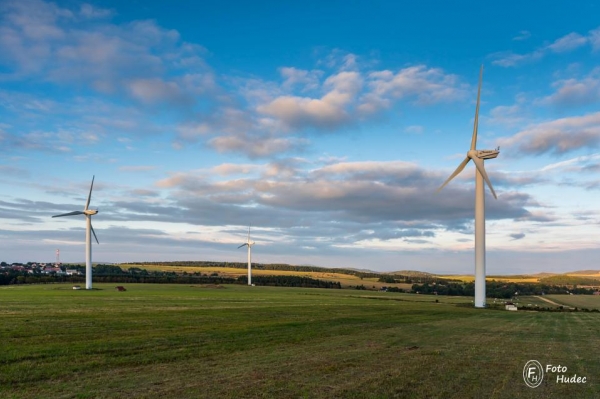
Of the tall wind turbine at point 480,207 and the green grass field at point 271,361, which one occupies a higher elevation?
the tall wind turbine at point 480,207

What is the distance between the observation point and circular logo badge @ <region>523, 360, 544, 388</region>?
17.7 m

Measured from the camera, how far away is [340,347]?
26047 millimetres

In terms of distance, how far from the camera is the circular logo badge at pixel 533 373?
58.2 ft

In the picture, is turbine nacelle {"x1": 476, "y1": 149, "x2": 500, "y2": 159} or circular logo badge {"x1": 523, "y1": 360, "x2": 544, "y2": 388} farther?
turbine nacelle {"x1": 476, "y1": 149, "x2": 500, "y2": 159}

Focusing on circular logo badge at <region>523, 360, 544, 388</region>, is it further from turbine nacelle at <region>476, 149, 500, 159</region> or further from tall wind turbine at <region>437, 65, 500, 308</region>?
turbine nacelle at <region>476, 149, 500, 159</region>

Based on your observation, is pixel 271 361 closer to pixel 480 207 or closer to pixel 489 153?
pixel 480 207

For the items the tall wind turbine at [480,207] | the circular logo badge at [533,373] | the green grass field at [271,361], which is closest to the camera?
the green grass field at [271,361]

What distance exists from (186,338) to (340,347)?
903cm

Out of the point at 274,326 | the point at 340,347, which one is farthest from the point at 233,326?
the point at 340,347

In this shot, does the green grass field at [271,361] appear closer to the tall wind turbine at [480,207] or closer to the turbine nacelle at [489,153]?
the tall wind turbine at [480,207]
